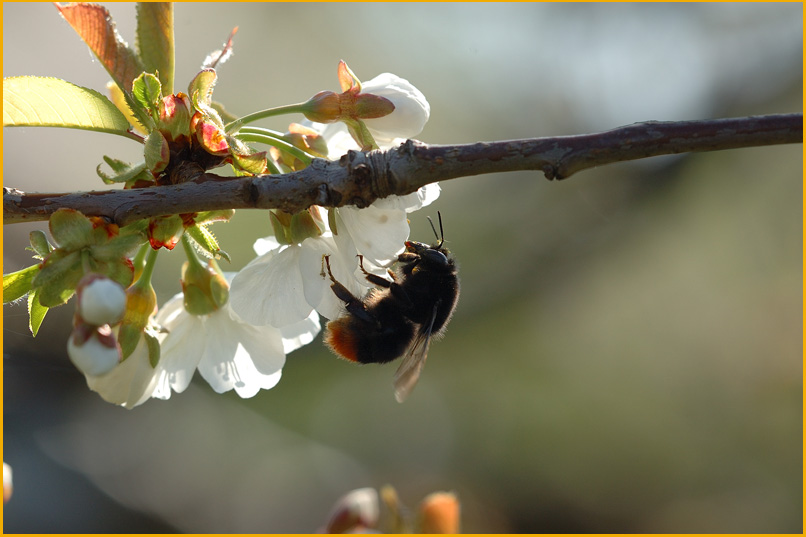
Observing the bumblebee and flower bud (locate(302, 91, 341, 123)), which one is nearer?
flower bud (locate(302, 91, 341, 123))

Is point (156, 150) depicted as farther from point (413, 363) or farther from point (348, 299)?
point (413, 363)

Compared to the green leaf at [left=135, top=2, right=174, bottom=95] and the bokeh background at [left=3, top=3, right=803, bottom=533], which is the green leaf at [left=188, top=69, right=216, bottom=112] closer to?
the green leaf at [left=135, top=2, right=174, bottom=95]

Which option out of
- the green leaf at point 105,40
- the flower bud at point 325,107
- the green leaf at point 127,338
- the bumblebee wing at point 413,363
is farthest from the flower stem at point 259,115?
the bumblebee wing at point 413,363

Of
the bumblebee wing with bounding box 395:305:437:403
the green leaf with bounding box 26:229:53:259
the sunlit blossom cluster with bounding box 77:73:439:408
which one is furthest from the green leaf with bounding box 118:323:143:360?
the bumblebee wing with bounding box 395:305:437:403

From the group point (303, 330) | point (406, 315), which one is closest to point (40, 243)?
point (303, 330)

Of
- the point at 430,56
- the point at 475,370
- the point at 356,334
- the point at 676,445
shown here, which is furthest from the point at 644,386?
the point at 356,334


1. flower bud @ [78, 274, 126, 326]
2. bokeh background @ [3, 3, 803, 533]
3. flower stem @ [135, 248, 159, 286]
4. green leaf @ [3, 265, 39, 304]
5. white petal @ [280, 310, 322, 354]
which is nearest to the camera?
flower bud @ [78, 274, 126, 326]

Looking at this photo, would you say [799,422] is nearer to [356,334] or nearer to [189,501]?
[189,501]
